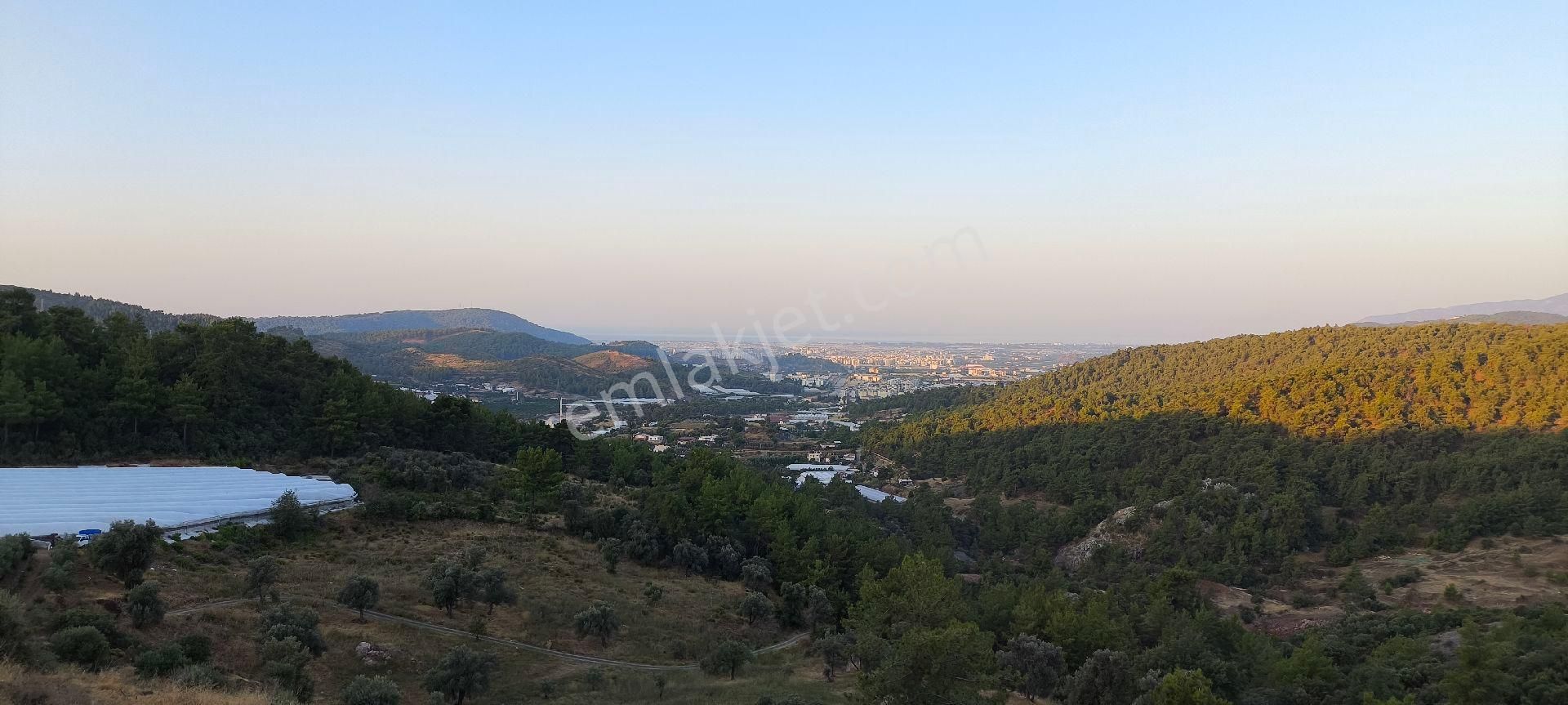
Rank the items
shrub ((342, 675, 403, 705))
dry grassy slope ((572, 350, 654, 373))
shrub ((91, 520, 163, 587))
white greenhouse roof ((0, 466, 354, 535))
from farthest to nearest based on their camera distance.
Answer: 1. dry grassy slope ((572, 350, 654, 373))
2. white greenhouse roof ((0, 466, 354, 535))
3. shrub ((91, 520, 163, 587))
4. shrub ((342, 675, 403, 705))

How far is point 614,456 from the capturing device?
4528 centimetres

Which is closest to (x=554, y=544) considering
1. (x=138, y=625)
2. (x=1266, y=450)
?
(x=138, y=625)

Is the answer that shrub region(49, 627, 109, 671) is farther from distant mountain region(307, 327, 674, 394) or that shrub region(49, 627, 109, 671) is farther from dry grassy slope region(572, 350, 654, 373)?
dry grassy slope region(572, 350, 654, 373)

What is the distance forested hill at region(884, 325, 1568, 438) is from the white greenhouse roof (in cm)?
6146

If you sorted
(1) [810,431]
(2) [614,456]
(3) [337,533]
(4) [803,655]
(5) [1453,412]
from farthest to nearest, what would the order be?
(1) [810,431] < (5) [1453,412] < (2) [614,456] < (3) [337,533] < (4) [803,655]

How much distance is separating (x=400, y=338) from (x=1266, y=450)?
172237 mm

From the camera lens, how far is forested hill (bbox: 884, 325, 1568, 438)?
176 ft

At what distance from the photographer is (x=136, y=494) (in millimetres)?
24516

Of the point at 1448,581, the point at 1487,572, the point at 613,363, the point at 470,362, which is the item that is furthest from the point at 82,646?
the point at 613,363

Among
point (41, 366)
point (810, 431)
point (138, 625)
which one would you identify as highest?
point (41, 366)

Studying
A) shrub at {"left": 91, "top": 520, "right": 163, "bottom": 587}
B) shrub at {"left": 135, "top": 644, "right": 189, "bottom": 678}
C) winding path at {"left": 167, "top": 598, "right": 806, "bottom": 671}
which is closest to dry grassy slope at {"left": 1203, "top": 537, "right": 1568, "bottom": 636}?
winding path at {"left": 167, "top": 598, "right": 806, "bottom": 671}

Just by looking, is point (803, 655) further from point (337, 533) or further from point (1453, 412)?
point (1453, 412)

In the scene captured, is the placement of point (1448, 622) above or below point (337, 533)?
below

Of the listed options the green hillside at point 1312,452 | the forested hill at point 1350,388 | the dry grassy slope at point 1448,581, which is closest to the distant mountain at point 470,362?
the forested hill at point 1350,388
